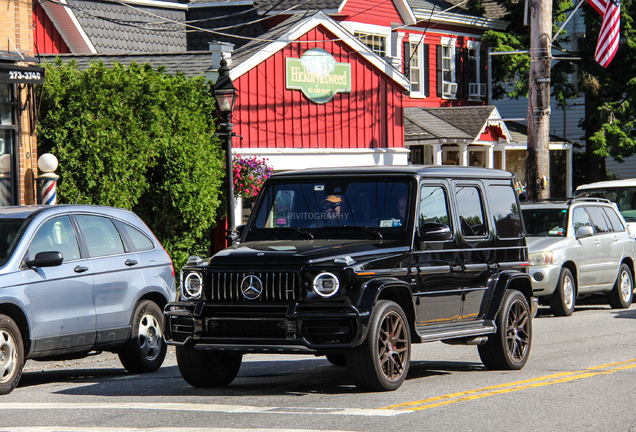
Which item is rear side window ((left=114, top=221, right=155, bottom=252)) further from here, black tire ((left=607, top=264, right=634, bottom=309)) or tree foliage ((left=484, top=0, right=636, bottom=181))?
tree foliage ((left=484, top=0, right=636, bottom=181))

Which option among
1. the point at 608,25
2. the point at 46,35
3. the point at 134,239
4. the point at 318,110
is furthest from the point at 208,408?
the point at 46,35

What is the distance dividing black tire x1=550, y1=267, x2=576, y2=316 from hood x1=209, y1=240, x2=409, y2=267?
783 cm

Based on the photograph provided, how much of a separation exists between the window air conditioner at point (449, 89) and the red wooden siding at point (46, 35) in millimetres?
13510

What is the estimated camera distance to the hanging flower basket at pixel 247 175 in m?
20.7

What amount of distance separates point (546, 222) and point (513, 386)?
329 inches

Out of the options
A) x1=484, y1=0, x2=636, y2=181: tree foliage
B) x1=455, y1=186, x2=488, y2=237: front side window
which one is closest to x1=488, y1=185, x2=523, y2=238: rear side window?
x1=455, y1=186, x2=488, y2=237: front side window

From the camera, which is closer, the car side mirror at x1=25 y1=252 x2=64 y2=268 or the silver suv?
the car side mirror at x1=25 y1=252 x2=64 y2=268

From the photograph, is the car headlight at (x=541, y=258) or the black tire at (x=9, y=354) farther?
the car headlight at (x=541, y=258)

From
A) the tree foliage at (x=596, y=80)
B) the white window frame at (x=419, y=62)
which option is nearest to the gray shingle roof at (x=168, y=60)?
the white window frame at (x=419, y=62)

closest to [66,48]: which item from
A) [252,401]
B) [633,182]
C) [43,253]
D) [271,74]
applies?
[271,74]

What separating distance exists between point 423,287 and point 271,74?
14.7 meters

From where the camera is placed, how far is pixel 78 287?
941 cm

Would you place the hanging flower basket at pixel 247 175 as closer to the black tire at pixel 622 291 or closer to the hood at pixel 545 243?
the hood at pixel 545 243

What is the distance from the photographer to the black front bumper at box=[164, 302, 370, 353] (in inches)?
302
